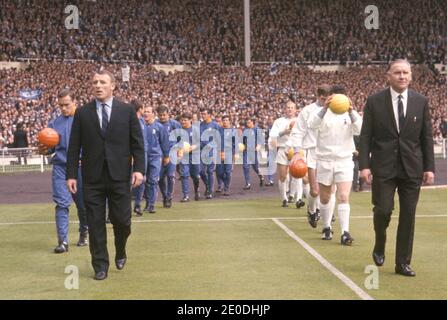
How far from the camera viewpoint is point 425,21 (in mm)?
53656

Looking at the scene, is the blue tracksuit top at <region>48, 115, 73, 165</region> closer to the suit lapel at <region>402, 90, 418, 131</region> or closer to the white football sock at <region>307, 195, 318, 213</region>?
the white football sock at <region>307, 195, 318, 213</region>

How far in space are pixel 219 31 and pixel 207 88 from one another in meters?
8.43

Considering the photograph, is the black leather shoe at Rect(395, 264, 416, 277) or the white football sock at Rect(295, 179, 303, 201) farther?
the white football sock at Rect(295, 179, 303, 201)

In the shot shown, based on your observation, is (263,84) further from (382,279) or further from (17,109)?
(382,279)

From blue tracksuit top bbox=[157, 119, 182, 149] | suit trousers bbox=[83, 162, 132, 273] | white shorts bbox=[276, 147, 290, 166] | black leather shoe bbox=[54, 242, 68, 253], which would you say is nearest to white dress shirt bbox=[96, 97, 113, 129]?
suit trousers bbox=[83, 162, 132, 273]

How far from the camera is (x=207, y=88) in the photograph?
42.5 meters

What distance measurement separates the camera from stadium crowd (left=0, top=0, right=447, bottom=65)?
144 ft

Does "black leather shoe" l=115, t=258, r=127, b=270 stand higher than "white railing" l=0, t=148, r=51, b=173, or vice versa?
"black leather shoe" l=115, t=258, r=127, b=270

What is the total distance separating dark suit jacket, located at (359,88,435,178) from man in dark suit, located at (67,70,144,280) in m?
2.45

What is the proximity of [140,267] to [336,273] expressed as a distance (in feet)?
7.39

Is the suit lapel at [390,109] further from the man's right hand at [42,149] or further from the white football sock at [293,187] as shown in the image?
the white football sock at [293,187]

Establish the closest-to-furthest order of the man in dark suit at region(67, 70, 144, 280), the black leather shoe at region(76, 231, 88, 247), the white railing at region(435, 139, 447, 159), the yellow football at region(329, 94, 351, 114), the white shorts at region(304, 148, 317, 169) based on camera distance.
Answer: the man in dark suit at region(67, 70, 144, 280) → the yellow football at region(329, 94, 351, 114) → the black leather shoe at region(76, 231, 88, 247) → the white shorts at region(304, 148, 317, 169) → the white railing at region(435, 139, 447, 159)

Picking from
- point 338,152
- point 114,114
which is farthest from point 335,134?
point 114,114

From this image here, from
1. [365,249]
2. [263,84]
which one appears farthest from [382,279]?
[263,84]
